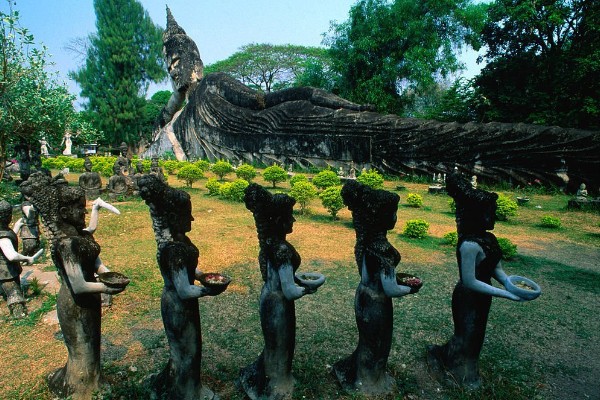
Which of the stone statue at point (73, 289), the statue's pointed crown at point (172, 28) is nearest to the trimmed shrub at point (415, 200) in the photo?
the stone statue at point (73, 289)

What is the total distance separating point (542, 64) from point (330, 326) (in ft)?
64.4

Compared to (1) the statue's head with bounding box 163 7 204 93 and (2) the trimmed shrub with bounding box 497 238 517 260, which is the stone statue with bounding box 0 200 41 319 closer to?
(2) the trimmed shrub with bounding box 497 238 517 260

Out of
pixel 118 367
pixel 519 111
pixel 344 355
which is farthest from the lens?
pixel 519 111

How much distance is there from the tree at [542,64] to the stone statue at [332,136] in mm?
5512

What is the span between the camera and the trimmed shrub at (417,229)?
8.40m

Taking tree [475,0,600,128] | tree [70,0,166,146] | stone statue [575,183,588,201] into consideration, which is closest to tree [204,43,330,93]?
tree [70,0,166,146]

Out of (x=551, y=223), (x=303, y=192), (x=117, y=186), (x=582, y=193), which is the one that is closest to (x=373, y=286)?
(x=303, y=192)

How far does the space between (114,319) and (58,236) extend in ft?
6.35

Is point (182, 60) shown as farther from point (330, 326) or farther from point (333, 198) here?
point (330, 326)

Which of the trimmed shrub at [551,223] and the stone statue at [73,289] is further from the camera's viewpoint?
the trimmed shrub at [551,223]

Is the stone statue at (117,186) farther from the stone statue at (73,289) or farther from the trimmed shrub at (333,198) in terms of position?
the stone statue at (73,289)

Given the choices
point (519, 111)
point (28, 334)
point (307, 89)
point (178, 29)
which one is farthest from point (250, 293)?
point (178, 29)

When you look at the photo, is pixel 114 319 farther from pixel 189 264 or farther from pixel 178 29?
pixel 178 29

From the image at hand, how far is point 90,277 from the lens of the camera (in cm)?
333
